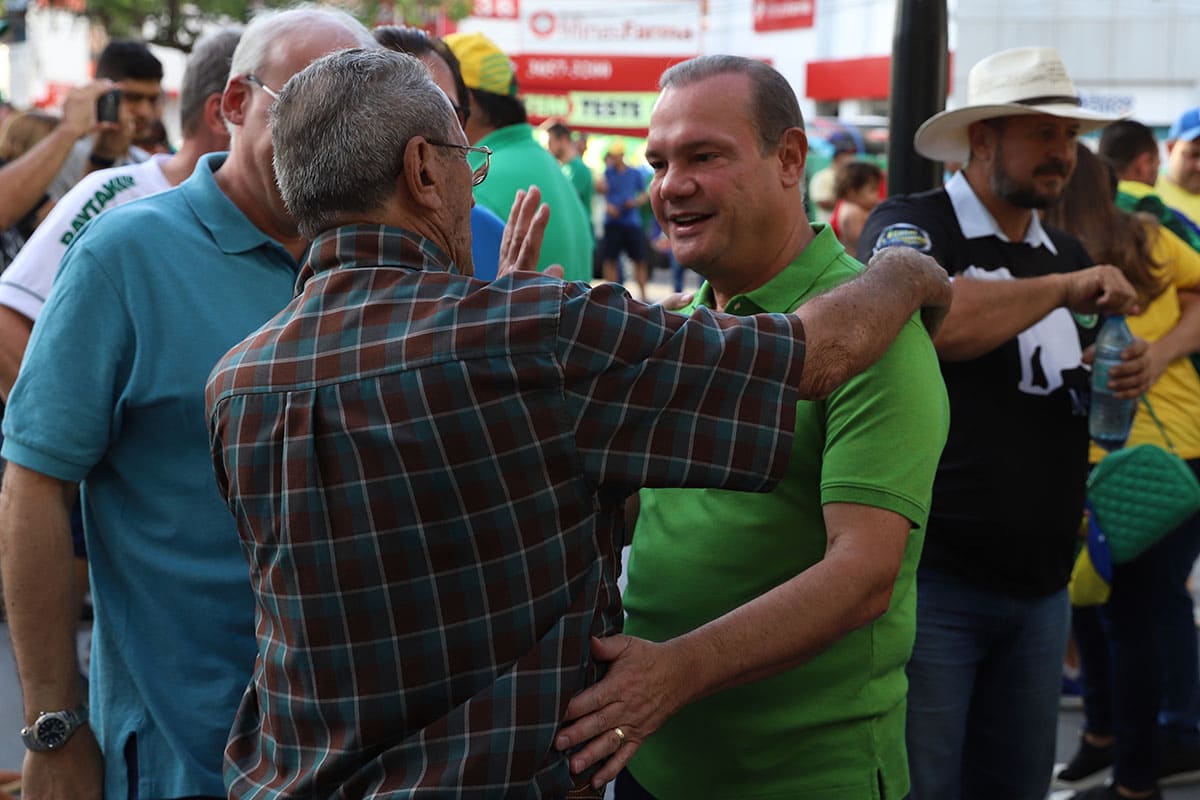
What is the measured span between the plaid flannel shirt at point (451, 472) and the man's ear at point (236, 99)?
34.2 inches

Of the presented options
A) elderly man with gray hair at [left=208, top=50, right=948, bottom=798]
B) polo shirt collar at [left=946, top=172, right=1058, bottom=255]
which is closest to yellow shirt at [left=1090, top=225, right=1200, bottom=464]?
polo shirt collar at [left=946, top=172, right=1058, bottom=255]

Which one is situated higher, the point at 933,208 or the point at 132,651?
the point at 933,208

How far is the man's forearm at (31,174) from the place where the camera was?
5.05 meters

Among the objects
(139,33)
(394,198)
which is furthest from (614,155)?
(394,198)

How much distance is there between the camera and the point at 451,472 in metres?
1.57

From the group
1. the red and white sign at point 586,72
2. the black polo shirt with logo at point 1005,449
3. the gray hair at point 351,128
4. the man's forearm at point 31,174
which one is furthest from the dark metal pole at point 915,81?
the red and white sign at point 586,72

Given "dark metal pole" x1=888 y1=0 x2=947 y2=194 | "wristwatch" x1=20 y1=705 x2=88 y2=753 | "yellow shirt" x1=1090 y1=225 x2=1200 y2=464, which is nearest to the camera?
"wristwatch" x1=20 y1=705 x2=88 y2=753

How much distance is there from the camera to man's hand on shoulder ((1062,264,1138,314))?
288 cm

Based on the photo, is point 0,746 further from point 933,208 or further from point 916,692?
point 933,208

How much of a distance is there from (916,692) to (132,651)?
180 centimetres

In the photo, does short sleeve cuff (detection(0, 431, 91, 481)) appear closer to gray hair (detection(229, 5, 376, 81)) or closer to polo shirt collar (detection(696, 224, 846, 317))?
gray hair (detection(229, 5, 376, 81))

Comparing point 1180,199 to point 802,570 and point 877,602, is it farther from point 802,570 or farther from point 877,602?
point 877,602

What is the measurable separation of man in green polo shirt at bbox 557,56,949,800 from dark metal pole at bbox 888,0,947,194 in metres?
1.59

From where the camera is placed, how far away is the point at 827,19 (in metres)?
33.6
